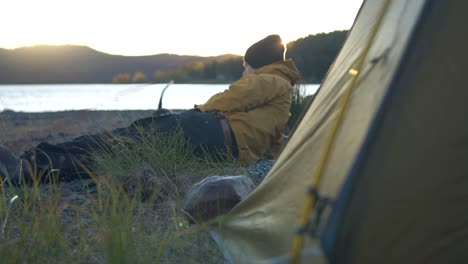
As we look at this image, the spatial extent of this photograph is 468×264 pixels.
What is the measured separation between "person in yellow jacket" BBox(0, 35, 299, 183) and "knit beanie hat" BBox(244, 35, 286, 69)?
9cm

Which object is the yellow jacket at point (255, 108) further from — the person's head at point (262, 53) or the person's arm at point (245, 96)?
the person's head at point (262, 53)

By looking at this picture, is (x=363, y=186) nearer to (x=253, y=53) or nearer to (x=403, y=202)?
(x=403, y=202)

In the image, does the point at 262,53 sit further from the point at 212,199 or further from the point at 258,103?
the point at 212,199

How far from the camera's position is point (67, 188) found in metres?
4.56

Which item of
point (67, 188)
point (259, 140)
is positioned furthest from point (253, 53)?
point (67, 188)

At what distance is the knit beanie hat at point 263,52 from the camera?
17.7 feet

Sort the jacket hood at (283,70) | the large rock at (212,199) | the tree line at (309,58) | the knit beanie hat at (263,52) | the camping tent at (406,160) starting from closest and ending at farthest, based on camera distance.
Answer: the camping tent at (406,160)
the large rock at (212,199)
the jacket hood at (283,70)
the knit beanie hat at (263,52)
the tree line at (309,58)

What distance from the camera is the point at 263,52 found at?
212 inches

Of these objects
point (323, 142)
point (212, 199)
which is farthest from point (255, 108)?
point (323, 142)

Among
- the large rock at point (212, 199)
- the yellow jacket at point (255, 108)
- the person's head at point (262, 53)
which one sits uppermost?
the person's head at point (262, 53)

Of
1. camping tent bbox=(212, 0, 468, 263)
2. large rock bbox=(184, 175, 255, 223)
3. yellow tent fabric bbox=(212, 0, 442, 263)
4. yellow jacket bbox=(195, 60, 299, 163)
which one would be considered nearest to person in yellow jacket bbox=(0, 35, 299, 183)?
yellow jacket bbox=(195, 60, 299, 163)

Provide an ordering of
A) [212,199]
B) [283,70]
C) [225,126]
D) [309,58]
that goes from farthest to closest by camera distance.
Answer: [309,58] < [283,70] < [225,126] < [212,199]

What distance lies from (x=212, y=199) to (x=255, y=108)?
1.71 meters

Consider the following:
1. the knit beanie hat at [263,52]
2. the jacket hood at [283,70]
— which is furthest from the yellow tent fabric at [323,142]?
the knit beanie hat at [263,52]
